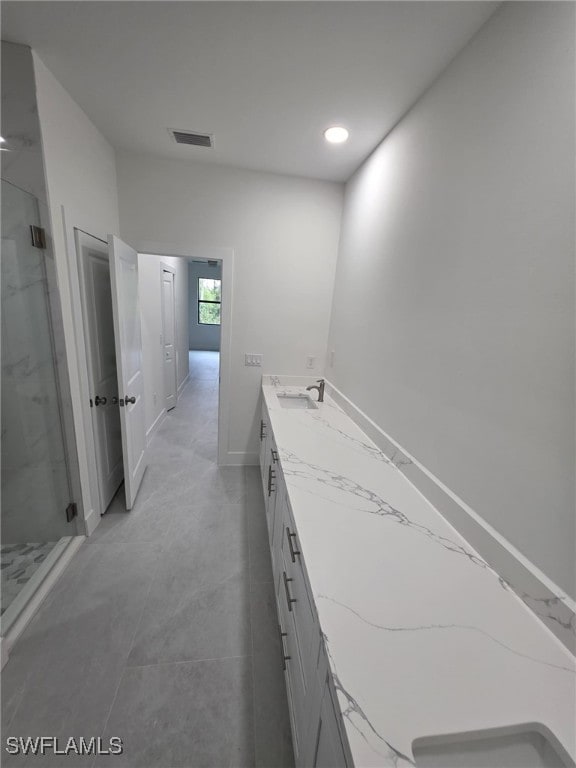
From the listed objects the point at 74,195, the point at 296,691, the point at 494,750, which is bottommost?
the point at 296,691

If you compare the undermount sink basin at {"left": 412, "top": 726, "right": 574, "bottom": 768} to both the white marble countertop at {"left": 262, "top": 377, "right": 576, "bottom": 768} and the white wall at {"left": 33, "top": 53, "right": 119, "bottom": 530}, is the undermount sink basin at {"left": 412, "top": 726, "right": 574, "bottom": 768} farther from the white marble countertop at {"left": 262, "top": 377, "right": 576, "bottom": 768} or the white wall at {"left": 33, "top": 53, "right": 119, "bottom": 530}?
the white wall at {"left": 33, "top": 53, "right": 119, "bottom": 530}

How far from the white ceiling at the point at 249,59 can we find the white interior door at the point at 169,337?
2147 millimetres

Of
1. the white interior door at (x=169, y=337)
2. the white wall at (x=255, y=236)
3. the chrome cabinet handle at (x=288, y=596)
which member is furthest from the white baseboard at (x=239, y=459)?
the chrome cabinet handle at (x=288, y=596)

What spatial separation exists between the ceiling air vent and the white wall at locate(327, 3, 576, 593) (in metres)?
1.25

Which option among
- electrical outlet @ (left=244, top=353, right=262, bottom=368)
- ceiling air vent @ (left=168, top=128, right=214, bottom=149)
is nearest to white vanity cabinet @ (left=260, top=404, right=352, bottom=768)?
electrical outlet @ (left=244, top=353, right=262, bottom=368)

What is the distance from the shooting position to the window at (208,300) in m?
8.46

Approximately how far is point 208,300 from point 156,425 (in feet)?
19.1

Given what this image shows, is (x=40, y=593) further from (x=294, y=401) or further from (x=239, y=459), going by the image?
(x=294, y=401)

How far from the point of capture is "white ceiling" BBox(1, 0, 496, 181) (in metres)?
1.11

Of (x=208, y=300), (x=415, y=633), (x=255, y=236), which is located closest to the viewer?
(x=415, y=633)

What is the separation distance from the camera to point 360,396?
6.66ft

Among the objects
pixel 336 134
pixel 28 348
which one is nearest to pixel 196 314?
pixel 28 348

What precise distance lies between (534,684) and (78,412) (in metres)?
2.31

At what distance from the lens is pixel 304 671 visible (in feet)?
3.00
